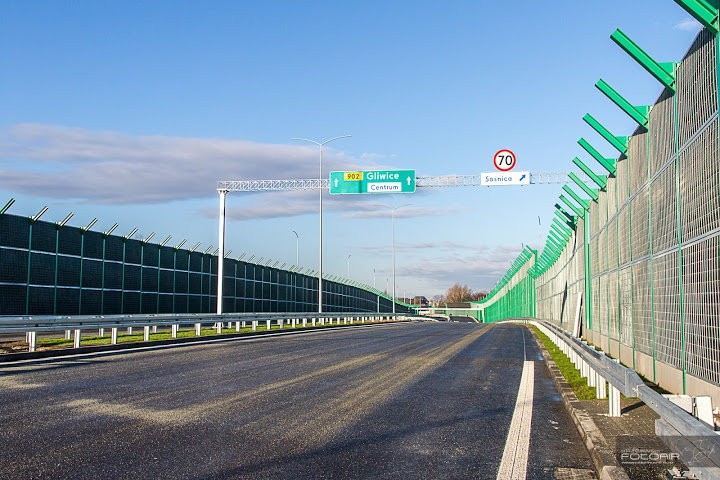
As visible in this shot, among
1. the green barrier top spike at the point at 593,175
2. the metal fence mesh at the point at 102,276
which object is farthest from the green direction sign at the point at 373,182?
the green barrier top spike at the point at 593,175

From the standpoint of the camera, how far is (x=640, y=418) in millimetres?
8180

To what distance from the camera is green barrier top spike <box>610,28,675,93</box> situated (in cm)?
895

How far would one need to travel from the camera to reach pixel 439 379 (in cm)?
1345

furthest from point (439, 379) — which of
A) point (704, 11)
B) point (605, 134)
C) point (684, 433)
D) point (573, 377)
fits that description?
point (684, 433)

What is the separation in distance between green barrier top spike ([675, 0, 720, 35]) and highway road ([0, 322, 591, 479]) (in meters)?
3.97

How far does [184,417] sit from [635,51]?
6.76 metres

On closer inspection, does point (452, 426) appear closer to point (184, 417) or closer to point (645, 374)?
point (184, 417)

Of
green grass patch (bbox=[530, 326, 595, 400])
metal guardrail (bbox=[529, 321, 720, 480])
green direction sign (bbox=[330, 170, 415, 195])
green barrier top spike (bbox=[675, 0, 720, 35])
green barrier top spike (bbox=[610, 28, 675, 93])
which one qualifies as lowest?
green grass patch (bbox=[530, 326, 595, 400])

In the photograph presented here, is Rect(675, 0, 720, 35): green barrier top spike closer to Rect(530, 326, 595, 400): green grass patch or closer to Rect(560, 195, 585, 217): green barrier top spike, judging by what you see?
Rect(530, 326, 595, 400): green grass patch

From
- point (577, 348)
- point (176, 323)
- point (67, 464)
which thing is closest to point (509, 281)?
point (176, 323)

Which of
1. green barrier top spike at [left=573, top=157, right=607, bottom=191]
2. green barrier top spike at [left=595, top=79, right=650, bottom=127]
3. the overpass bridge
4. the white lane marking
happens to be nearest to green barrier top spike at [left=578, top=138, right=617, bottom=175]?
the overpass bridge

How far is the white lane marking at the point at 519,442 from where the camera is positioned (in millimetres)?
6258

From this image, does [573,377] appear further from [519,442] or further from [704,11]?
[704,11]

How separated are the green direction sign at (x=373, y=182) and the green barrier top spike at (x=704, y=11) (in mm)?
32166
